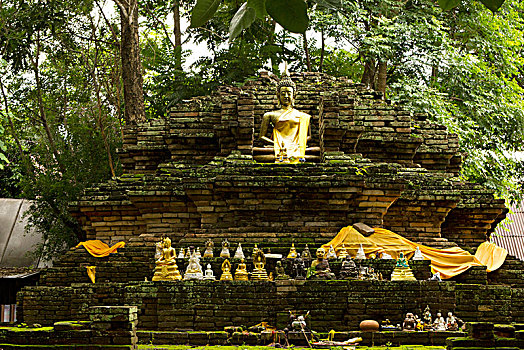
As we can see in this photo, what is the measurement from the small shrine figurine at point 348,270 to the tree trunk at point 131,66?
10032 mm

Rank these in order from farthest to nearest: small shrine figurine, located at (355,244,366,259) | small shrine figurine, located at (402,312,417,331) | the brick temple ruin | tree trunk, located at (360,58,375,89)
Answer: tree trunk, located at (360,58,375,89), small shrine figurine, located at (355,244,366,259), the brick temple ruin, small shrine figurine, located at (402,312,417,331)

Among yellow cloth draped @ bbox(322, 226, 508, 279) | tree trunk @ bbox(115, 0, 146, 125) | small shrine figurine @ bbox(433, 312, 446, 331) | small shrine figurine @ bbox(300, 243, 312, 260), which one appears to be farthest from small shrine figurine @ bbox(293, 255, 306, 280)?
tree trunk @ bbox(115, 0, 146, 125)

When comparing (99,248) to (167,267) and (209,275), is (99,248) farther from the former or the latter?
(209,275)

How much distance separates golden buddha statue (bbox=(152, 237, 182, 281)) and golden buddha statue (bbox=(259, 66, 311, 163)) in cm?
404

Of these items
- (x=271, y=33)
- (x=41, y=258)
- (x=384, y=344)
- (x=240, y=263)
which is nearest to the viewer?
(x=384, y=344)

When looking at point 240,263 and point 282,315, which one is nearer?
point 282,315

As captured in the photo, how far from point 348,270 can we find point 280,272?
98 cm

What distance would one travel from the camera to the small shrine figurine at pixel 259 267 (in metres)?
8.97

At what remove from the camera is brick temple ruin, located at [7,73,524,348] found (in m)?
8.44

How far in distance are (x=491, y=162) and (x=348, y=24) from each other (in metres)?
5.55

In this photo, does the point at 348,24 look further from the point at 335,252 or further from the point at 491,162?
the point at 335,252

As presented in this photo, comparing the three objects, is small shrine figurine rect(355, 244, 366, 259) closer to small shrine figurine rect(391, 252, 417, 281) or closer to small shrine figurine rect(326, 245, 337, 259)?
small shrine figurine rect(326, 245, 337, 259)

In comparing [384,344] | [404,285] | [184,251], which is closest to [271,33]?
[184,251]

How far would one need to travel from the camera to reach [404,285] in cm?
846
